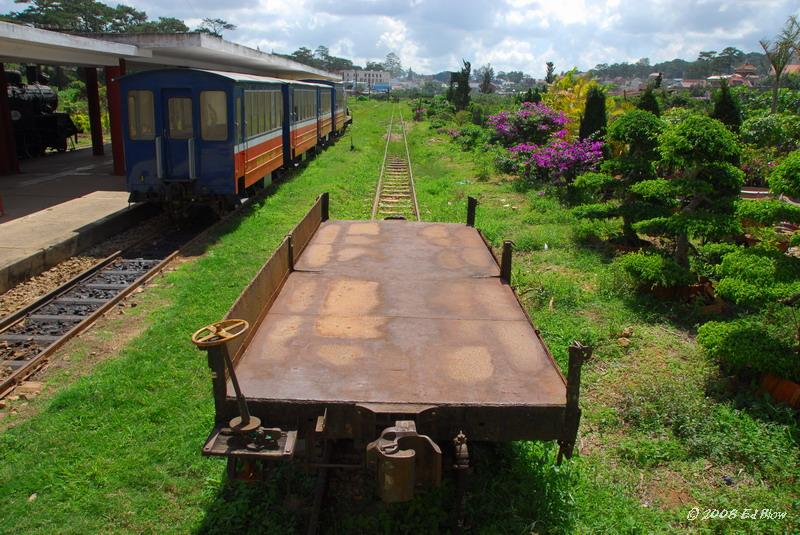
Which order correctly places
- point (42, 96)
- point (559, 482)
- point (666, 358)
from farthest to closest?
point (42, 96) → point (666, 358) → point (559, 482)

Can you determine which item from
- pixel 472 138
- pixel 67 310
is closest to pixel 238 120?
pixel 67 310

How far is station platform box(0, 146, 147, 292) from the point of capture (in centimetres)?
938

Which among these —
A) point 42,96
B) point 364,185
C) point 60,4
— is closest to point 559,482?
point 364,185

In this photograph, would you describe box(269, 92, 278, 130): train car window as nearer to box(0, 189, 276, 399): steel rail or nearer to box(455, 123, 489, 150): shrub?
box(0, 189, 276, 399): steel rail

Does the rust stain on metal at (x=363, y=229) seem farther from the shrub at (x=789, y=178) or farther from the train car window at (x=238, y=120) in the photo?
the train car window at (x=238, y=120)

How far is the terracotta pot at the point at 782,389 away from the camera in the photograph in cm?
523

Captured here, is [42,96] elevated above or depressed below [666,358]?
above

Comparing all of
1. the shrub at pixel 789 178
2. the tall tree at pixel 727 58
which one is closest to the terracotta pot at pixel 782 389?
the shrub at pixel 789 178

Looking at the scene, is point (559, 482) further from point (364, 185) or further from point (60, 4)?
point (60, 4)

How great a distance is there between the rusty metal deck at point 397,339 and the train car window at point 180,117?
6.39 meters

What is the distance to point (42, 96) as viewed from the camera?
22.0 m

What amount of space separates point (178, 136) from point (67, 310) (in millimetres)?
4668

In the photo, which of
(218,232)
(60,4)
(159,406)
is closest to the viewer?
(159,406)

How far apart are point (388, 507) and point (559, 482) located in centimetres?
121
